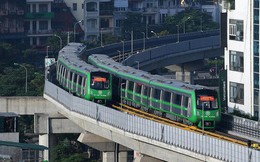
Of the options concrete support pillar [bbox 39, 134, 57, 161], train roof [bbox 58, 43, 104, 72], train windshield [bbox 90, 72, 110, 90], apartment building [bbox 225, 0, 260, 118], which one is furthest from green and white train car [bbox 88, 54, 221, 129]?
concrete support pillar [bbox 39, 134, 57, 161]

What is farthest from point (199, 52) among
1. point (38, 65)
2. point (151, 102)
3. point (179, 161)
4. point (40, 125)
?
point (179, 161)

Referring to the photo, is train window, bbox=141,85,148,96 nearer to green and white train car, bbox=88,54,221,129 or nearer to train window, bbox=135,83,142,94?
green and white train car, bbox=88,54,221,129

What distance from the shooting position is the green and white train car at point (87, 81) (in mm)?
99062

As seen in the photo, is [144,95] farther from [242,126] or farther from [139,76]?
[242,126]

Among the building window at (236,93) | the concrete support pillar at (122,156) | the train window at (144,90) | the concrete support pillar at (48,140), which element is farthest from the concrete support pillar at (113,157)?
the building window at (236,93)

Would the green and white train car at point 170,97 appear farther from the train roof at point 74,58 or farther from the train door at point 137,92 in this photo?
the train roof at point 74,58

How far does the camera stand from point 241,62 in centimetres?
10038

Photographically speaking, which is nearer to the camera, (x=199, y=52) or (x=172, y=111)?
(x=172, y=111)

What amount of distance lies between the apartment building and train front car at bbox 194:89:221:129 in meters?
12.5

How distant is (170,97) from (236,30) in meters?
15.2

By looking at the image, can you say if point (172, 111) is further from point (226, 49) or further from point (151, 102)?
point (226, 49)

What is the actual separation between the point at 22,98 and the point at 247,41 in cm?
2885

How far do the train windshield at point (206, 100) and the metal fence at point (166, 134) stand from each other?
5.23 metres

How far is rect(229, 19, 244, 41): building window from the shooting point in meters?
100
